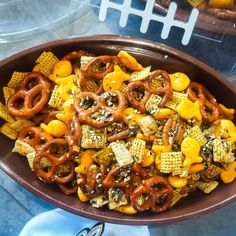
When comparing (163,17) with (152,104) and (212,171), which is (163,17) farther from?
(212,171)

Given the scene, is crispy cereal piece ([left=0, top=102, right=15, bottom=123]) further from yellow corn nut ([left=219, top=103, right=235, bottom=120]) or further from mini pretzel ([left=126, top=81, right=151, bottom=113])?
yellow corn nut ([left=219, top=103, right=235, bottom=120])

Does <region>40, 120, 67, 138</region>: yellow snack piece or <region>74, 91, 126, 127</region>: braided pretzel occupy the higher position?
<region>74, 91, 126, 127</region>: braided pretzel

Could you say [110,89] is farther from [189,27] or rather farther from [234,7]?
[234,7]

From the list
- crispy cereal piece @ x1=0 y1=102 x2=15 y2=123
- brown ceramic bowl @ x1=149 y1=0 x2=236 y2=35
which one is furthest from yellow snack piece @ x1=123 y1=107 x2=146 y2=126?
brown ceramic bowl @ x1=149 y1=0 x2=236 y2=35

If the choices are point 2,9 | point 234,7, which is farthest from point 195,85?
point 2,9

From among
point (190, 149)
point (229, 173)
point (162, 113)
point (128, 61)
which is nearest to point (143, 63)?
point (128, 61)
